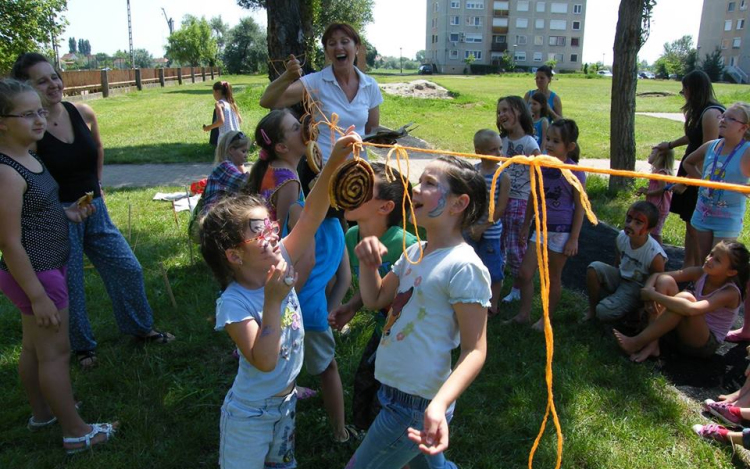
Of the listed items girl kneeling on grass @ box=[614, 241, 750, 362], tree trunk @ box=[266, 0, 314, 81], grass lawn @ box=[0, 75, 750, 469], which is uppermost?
tree trunk @ box=[266, 0, 314, 81]

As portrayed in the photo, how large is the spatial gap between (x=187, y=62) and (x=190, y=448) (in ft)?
236

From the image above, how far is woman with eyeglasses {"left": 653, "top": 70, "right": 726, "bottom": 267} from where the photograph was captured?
15.4 ft

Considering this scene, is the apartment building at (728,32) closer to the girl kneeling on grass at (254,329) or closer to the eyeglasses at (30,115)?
the girl kneeling on grass at (254,329)

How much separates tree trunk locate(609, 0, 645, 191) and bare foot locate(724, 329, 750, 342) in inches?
163

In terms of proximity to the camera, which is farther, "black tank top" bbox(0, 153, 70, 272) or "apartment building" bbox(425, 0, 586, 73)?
"apartment building" bbox(425, 0, 586, 73)

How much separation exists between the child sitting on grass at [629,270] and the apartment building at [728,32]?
242ft

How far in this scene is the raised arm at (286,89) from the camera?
382 cm

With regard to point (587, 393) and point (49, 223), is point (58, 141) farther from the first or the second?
point (587, 393)

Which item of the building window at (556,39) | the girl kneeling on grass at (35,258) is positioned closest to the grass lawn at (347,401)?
the girl kneeling on grass at (35,258)

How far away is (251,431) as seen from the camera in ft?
6.69

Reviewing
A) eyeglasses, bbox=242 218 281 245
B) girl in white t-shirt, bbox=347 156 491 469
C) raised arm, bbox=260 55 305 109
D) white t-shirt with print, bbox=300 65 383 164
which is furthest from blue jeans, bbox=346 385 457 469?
raised arm, bbox=260 55 305 109

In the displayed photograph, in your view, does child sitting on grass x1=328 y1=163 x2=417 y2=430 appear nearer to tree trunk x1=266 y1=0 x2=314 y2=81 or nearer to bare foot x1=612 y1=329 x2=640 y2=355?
bare foot x1=612 y1=329 x2=640 y2=355

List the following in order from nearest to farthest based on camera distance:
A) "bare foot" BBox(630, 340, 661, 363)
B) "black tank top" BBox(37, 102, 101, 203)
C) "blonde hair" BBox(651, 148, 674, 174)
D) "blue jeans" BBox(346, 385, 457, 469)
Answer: "blue jeans" BBox(346, 385, 457, 469), "black tank top" BBox(37, 102, 101, 203), "bare foot" BBox(630, 340, 661, 363), "blonde hair" BBox(651, 148, 674, 174)

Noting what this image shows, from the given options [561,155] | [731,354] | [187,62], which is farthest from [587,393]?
[187,62]
